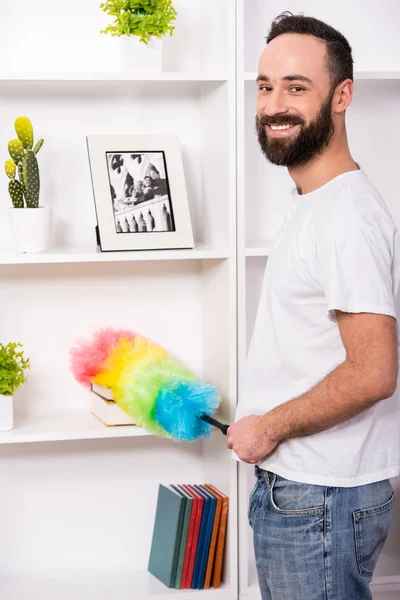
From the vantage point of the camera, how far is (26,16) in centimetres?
229

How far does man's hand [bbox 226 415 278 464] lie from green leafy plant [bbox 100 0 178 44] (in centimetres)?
107

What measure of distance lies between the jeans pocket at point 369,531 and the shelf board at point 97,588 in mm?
830

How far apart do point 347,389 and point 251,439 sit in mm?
228

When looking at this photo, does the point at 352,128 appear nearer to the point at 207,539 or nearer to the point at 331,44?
the point at 331,44

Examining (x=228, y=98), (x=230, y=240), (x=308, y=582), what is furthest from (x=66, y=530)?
(x=228, y=98)

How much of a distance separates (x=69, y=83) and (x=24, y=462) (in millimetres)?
1023

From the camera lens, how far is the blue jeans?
148 cm

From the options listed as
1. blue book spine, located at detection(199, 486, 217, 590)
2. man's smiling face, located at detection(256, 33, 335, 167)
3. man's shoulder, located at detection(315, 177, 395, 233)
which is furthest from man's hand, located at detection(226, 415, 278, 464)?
blue book spine, located at detection(199, 486, 217, 590)

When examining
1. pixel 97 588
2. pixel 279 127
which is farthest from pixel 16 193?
pixel 97 588

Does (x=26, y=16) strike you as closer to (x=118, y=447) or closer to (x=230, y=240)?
(x=230, y=240)

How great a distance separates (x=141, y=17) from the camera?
215cm

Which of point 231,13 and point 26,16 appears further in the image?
point 26,16

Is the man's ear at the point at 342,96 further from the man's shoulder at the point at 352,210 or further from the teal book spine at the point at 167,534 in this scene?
the teal book spine at the point at 167,534

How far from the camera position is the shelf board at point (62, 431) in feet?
7.11
